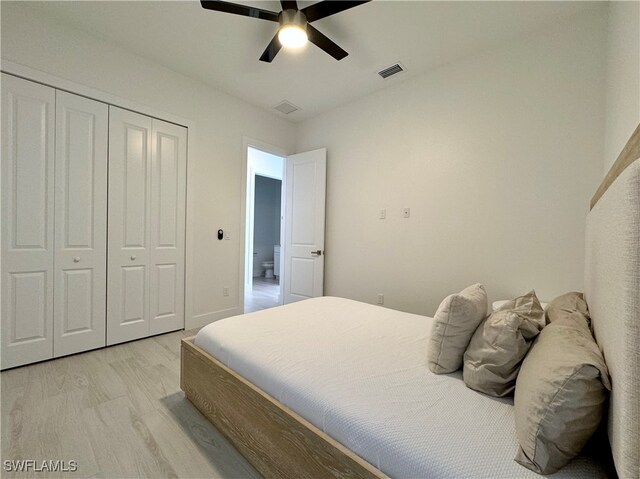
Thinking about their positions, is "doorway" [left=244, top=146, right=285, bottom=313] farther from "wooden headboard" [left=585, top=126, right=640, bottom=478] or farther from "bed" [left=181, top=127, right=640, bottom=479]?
"wooden headboard" [left=585, top=126, right=640, bottom=478]

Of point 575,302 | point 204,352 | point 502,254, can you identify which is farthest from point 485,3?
point 204,352

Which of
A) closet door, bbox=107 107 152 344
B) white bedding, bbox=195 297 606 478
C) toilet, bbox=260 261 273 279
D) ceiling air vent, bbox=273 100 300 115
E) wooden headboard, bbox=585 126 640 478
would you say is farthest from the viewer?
toilet, bbox=260 261 273 279

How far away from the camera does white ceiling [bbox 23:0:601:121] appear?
2.06 m

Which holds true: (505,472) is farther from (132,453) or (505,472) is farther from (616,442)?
(132,453)

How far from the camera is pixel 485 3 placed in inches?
78.2

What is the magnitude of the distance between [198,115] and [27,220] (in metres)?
1.84

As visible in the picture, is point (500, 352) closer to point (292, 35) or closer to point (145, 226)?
point (292, 35)

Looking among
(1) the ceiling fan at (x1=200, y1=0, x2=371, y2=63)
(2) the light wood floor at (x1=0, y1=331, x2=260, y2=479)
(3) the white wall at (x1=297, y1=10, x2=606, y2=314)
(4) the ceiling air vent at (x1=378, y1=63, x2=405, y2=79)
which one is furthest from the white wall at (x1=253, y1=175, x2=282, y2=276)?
(1) the ceiling fan at (x1=200, y1=0, x2=371, y2=63)

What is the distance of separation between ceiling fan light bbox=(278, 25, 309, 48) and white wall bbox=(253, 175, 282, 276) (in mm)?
5353

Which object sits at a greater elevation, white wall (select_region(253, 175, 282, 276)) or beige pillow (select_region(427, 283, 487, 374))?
white wall (select_region(253, 175, 282, 276))

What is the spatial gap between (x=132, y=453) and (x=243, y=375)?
0.66m

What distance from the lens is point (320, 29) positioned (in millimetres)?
2254

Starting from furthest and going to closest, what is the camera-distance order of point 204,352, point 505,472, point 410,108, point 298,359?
point 410,108 → point 204,352 → point 298,359 → point 505,472

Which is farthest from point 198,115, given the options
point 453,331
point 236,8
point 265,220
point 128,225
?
point 265,220
